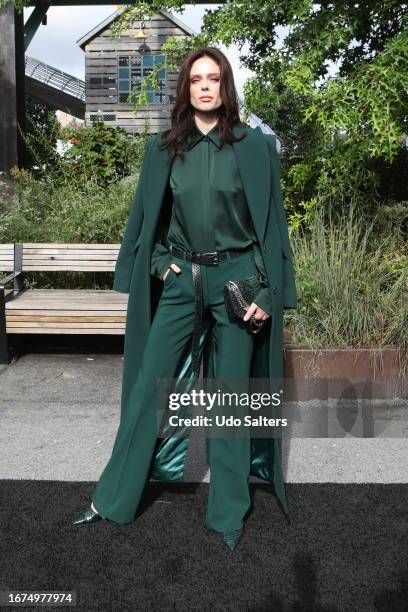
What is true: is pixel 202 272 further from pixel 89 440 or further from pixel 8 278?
pixel 8 278

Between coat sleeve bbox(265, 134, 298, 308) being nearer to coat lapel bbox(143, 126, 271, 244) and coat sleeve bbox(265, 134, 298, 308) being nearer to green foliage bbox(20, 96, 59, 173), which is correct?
coat lapel bbox(143, 126, 271, 244)

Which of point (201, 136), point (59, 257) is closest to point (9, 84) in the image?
point (59, 257)

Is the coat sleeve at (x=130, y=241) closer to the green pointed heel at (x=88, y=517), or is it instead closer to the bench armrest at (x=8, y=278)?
the green pointed heel at (x=88, y=517)

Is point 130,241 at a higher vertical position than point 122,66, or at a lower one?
lower

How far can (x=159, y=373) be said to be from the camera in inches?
125

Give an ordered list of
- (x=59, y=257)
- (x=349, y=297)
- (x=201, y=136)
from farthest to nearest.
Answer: (x=59, y=257) → (x=349, y=297) → (x=201, y=136)

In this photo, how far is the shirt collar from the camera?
3.00 meters

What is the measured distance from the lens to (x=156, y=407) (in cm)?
318

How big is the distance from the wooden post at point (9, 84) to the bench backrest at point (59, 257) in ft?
10.4

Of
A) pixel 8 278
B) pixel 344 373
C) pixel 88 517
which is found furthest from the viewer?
pixel 8 278

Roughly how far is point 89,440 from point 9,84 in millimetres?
6977

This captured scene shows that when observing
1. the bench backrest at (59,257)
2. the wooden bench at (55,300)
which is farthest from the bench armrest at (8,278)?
the bench backrest at (59,257)

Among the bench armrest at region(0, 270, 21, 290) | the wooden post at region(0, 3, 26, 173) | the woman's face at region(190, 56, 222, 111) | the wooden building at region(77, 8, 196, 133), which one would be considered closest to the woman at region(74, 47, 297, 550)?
the woman's face at region(190, 56, 222, 111)

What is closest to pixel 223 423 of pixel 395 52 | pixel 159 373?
→ pixel 159 373
